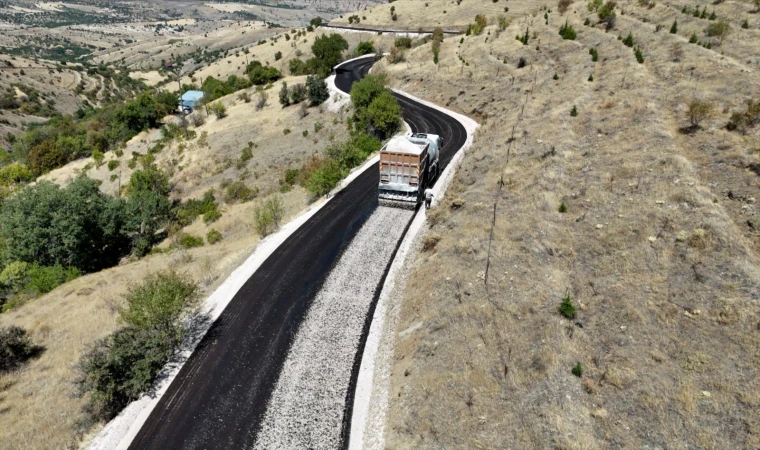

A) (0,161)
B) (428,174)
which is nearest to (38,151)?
(0,161)

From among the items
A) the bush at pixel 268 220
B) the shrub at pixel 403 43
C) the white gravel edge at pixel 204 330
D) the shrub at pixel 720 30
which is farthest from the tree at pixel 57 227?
the shrub at pixel 403 43

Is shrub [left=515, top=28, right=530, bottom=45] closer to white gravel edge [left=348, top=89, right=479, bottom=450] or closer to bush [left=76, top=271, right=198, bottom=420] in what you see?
white gravel edge [left=348, top=89, right=479, bottom=450]

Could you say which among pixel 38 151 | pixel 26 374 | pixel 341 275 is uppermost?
pixel 341 275

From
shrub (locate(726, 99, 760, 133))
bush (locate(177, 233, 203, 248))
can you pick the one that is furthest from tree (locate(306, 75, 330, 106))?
shrub (locate(726, 99, 760, 133))

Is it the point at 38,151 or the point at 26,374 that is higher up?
the point at 26,374

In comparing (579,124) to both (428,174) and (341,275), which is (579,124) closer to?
(428,174)

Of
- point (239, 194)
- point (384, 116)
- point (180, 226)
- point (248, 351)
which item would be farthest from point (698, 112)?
point (180, 226)

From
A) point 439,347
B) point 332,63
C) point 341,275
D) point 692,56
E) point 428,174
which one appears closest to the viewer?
point 439,347

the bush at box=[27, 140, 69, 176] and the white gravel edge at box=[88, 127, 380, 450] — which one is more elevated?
the white gravel edge at box=[88, 127, 380, 450]

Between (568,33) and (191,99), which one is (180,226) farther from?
(568,33)
